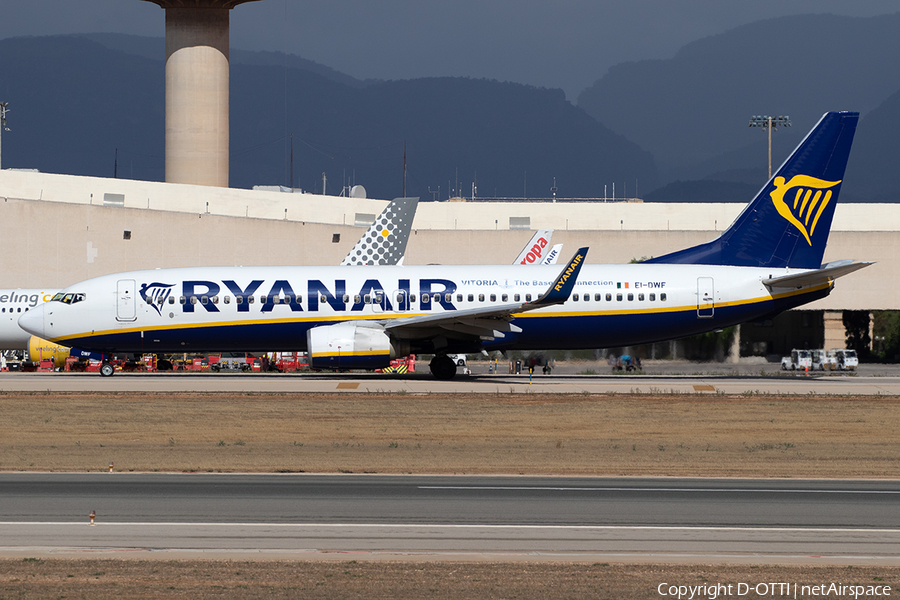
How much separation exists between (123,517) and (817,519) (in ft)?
32.4

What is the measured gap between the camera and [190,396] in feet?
106

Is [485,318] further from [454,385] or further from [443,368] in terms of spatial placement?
[443,368]

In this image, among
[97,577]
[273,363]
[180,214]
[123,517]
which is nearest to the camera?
[97,577]

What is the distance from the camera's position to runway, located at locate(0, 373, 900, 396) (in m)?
34.4

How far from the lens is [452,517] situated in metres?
14.2

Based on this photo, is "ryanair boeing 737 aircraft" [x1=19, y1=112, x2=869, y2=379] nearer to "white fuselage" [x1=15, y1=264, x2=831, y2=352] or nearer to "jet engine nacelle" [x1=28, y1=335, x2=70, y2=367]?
"white fuselage" [x1=15, y1=264, x2=831, y2=352]

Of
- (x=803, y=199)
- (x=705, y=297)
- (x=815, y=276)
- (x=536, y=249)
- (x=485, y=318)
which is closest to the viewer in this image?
(x=485, y=318)

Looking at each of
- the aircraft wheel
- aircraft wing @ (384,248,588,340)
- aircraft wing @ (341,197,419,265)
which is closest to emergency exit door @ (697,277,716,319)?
aircraft wing @ (384,248,588,340)

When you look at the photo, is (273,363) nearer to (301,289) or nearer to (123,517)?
(301,289)

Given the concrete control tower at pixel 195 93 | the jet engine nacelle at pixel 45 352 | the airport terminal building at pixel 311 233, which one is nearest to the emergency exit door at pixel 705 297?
the jet engine nacelle at pixel 45 352

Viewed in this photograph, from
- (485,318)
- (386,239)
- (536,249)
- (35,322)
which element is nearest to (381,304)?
(485,318)

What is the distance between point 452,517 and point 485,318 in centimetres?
2251

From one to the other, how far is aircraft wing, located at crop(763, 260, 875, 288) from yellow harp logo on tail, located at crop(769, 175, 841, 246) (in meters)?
2.26

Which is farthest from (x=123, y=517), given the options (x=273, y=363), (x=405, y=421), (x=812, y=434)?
(x=273, y=363)
